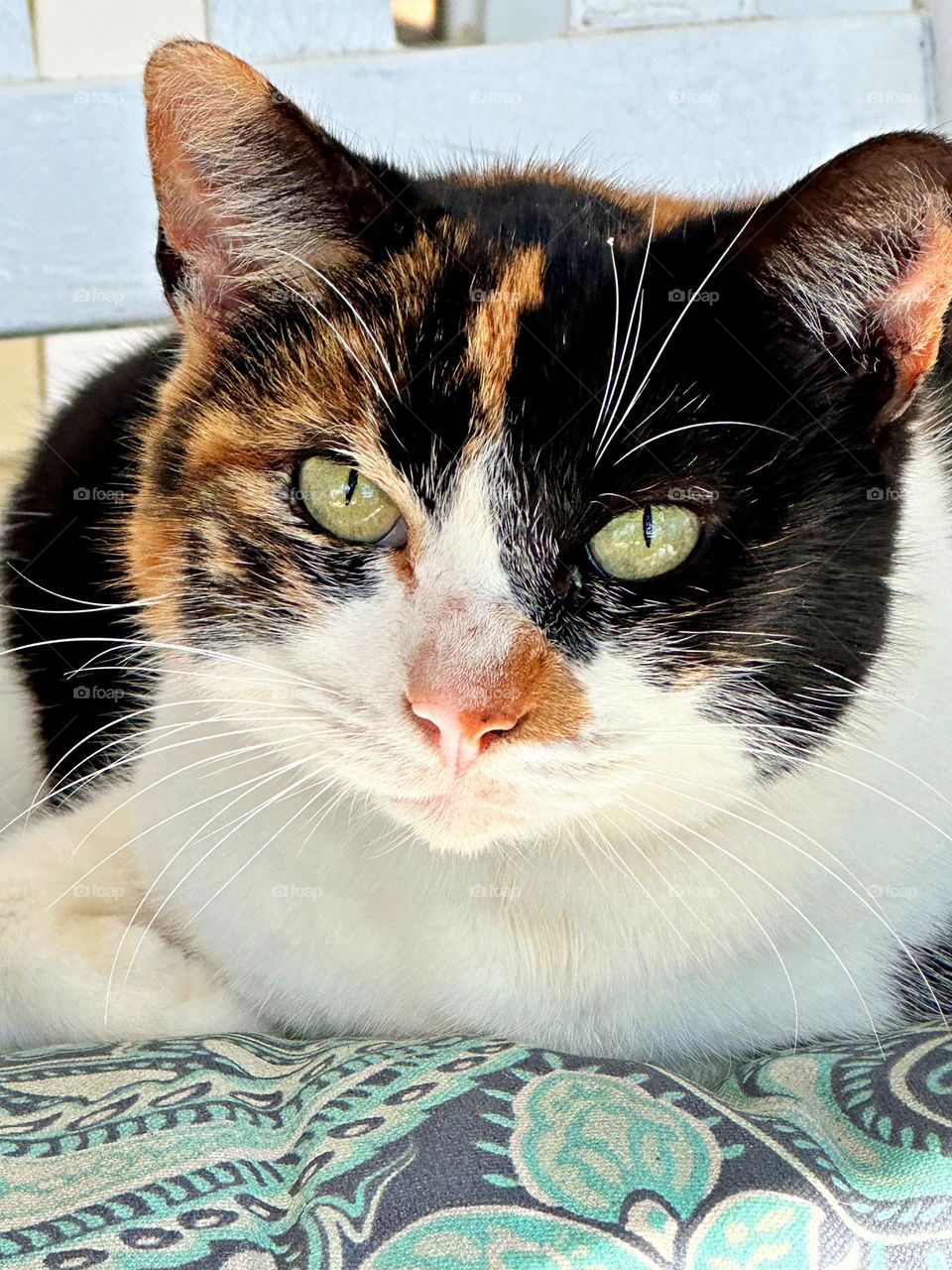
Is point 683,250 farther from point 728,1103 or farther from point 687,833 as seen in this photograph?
point 728,1103

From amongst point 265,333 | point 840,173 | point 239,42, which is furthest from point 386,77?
point 840,173

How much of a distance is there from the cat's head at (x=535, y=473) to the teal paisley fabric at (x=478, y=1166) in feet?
0.68

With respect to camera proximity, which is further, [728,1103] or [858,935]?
[858,935]

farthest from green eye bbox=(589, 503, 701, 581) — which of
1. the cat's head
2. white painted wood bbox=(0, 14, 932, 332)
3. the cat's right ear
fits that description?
white painted wood bbox=(0, 14, 932, 332)

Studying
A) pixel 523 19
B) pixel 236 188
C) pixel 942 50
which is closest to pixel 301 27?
pixel 523 19

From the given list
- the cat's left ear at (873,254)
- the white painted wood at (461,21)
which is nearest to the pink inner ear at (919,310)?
the cat's left ear at (873,254)

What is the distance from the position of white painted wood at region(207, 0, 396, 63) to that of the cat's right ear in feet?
3.87

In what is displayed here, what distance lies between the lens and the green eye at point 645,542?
3.28 feet

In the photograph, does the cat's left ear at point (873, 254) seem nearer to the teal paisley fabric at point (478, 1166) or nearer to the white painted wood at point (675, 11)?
the teal paisley fabric at point (478, 1166)

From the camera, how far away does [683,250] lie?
Result: 1.05 m

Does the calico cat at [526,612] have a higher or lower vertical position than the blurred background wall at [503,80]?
lower

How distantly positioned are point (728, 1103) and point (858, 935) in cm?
30

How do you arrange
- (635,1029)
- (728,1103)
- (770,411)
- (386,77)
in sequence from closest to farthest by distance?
(728,1103) < (770,411) < (635,1029) < (386,77)

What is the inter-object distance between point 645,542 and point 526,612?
12cm
